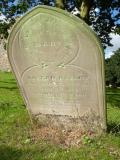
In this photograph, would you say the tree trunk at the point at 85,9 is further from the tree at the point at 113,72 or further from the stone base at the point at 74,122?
the stone base at the point at 74,122

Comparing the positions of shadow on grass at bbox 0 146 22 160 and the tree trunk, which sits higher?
the tree trunk

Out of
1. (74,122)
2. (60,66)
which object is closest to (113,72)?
(74,122)

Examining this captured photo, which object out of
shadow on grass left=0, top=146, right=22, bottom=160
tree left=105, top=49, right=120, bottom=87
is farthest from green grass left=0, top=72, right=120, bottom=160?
tree left=105, top=49, right=120, bottom=87

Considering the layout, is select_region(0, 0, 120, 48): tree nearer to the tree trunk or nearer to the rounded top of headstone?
the tree trunk

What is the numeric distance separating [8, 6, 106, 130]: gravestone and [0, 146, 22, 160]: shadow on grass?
3.67ft

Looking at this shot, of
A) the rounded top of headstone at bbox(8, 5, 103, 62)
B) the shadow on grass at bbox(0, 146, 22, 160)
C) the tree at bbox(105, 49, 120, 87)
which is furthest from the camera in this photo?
the tree at bbox(105, 49, 120, 87)

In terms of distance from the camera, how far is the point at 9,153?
19.6 ft

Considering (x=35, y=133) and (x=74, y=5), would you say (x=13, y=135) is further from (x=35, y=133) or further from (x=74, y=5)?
(x=74, y=5)

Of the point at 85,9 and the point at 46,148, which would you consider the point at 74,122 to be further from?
the point at 85,9

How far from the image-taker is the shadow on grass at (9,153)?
5.79 meters

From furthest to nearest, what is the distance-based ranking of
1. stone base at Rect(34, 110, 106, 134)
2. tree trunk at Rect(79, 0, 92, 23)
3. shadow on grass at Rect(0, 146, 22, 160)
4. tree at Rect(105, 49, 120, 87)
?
tree at Rect(105, 49, 120, 87) → tree trunk at Rect(79, 0, 92, 23) → stone base at Rect(34, 110, 106, 134) → shadow on grass at Rect(0, 146, 22, 160)

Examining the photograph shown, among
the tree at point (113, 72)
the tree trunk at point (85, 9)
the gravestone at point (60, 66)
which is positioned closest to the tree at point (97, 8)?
the tree trunk at point (85, 9)

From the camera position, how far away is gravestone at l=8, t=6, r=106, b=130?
6602mm

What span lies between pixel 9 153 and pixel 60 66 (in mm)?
1518
